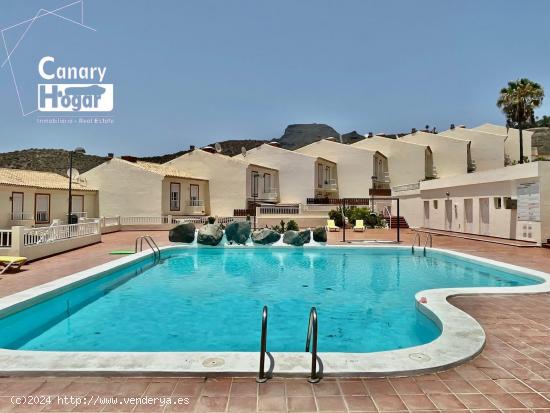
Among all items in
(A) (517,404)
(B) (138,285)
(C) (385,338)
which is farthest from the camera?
(B) (138,285)

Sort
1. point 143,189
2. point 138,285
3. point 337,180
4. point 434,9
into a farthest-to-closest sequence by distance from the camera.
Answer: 1. point 337,180
2. point 143,189
3. point 434,9
4. point 138,285

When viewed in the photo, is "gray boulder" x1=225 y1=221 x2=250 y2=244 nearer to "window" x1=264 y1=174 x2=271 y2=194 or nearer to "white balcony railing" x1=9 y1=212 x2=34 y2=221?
"white balcony railing" x1=9 y1=212 x2=34 y2=221

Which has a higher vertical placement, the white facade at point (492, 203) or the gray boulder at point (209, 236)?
the white facade at point (492, 203)

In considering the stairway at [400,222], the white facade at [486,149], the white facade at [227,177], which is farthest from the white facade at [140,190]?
the white facade at [486,149]

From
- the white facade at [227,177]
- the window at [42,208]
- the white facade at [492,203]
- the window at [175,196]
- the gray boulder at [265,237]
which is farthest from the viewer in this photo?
the white facade at [227,177]

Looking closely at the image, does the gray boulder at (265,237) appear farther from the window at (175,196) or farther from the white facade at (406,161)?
the white facade at (406,161)

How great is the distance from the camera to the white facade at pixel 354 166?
42.8m

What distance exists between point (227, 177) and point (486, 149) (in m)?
34.1

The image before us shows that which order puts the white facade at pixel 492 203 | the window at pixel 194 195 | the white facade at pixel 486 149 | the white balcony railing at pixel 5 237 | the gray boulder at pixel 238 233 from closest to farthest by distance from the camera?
Result: 1. the white balcony railing at pixel 5 237
2. the white facade at pixel 492 203
3. the gray boulder at pixel 238 233
4. the window at pixel 194 195
5. the white facade at pixel 486 149

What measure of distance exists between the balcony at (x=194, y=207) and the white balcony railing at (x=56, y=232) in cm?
1464

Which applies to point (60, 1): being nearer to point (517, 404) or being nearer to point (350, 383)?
point (350, 383)

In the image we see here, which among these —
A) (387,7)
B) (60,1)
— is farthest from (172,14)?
(387,7)

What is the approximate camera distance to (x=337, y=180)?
4481cm

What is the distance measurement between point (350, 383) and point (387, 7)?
1426 cm
